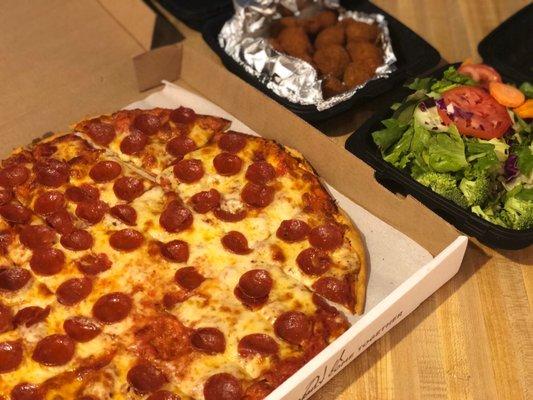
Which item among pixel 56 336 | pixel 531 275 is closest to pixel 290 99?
pixel 531 275

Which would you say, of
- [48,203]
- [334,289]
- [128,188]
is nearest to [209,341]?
→ [334,289]

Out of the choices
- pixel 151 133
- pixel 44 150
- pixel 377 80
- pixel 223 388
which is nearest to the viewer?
pixel 223 388

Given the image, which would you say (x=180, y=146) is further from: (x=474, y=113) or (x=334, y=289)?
(x=474, y=113)

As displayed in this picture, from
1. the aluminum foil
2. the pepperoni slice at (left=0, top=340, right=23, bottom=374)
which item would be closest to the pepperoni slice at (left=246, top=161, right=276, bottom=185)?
the aluminum foil

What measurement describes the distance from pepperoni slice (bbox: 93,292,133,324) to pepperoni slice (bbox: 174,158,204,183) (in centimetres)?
60

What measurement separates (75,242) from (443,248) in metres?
1.36

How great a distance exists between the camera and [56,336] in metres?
2.32

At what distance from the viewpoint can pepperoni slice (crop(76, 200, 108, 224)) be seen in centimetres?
270

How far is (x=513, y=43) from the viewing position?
3.56m

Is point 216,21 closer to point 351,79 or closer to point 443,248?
point 351,79

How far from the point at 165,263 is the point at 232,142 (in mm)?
647

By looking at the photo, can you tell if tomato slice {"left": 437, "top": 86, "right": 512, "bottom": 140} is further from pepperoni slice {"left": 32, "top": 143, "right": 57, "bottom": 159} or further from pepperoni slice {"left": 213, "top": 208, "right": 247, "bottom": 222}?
pepperoni slice {"left": 32, "top": 143, "right": 57, "bottom": 159}

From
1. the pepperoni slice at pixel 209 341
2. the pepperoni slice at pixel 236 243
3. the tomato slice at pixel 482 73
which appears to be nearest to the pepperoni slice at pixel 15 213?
the pepperoni slice at pixel 236 243

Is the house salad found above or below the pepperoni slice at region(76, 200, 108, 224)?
above
